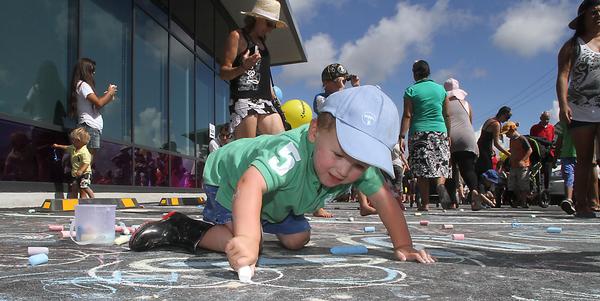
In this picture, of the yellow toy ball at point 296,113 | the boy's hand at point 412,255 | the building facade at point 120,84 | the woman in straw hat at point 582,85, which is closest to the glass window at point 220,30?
the building facade at point 120,84

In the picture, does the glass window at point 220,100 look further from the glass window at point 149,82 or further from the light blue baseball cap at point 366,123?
the light blue baseball cap at point 366,123

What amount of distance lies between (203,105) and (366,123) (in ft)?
44.3

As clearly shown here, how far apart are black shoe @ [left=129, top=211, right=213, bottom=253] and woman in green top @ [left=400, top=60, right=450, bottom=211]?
441 centimetres

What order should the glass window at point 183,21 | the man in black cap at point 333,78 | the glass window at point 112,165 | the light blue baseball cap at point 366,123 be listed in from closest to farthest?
the light blue baseball cap at point 366,123
the man in black cap at point 333,78
the glass window at point 112,165
the glass window at point 183,21

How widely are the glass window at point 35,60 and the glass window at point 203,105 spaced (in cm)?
664

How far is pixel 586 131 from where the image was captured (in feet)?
16.4

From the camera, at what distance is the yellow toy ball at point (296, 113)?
510 inches

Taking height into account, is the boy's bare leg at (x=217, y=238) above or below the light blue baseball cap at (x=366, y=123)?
below

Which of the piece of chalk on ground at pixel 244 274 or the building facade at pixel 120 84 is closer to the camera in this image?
the piece of chalk on ground at pixel 244 274

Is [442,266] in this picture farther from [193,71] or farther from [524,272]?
[193,71]

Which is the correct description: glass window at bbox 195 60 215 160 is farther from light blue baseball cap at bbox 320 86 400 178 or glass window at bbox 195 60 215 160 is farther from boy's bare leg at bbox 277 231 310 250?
light blue baseball cap at bbox 320 86 400 178

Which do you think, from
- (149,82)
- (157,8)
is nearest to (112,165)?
(149,82)

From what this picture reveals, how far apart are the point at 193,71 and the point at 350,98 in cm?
1250

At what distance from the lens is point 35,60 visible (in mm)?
7090
